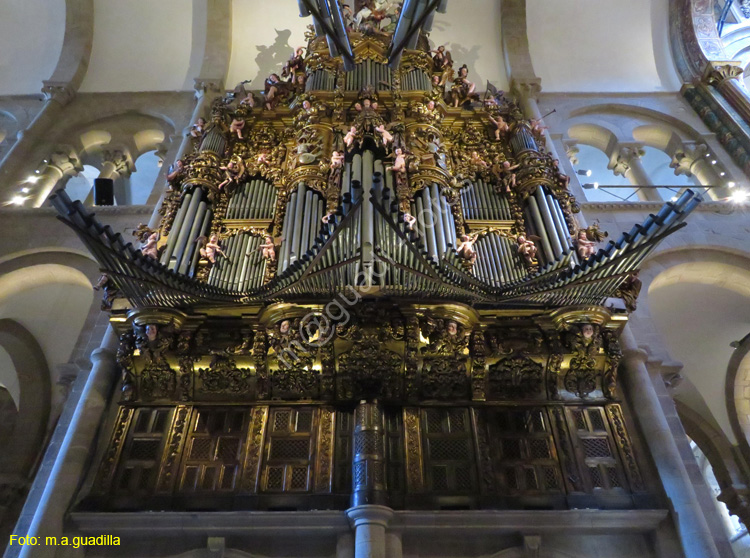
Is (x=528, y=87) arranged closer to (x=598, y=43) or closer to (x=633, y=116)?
(x=633, y=116)

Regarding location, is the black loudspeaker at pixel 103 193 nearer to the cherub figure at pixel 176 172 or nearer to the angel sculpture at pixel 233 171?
the cherub figure at pixel 176 172

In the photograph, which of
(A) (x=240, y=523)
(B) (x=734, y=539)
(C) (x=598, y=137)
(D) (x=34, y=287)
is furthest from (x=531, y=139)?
(B) (x=734, y=539)

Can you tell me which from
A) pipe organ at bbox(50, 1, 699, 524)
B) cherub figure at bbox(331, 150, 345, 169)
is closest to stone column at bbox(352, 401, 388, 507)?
pipe organ at bbox(50, 1, 699, 524)

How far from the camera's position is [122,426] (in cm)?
702

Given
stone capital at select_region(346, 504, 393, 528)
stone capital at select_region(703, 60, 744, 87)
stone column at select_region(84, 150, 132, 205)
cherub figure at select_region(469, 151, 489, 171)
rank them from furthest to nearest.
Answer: stone capital at select_region(703, 60, 744, 87) → stone column at select_region(84, 150, 132, 205) → cherub figure at select_region(469, 151, 489, 171) → stone capital at select_region(346, 504, 393, 528)

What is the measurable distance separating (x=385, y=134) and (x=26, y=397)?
29.0ft

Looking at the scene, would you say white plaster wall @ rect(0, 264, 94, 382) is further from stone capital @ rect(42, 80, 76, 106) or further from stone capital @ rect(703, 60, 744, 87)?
stone capital @ rect(703, 60, 744, 87)

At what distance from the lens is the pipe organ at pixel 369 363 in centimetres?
642

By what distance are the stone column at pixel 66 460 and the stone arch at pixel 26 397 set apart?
327 centimetres

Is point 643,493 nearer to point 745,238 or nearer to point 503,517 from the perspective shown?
point 503,517

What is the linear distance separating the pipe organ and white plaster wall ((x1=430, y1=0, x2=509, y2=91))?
24.9ft

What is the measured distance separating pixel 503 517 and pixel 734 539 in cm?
1288

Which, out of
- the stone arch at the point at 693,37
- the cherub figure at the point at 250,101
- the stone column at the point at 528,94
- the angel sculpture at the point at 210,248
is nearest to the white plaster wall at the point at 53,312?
the angel sculpture at the point at 210,248

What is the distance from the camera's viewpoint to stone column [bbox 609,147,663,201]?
11.7 m
